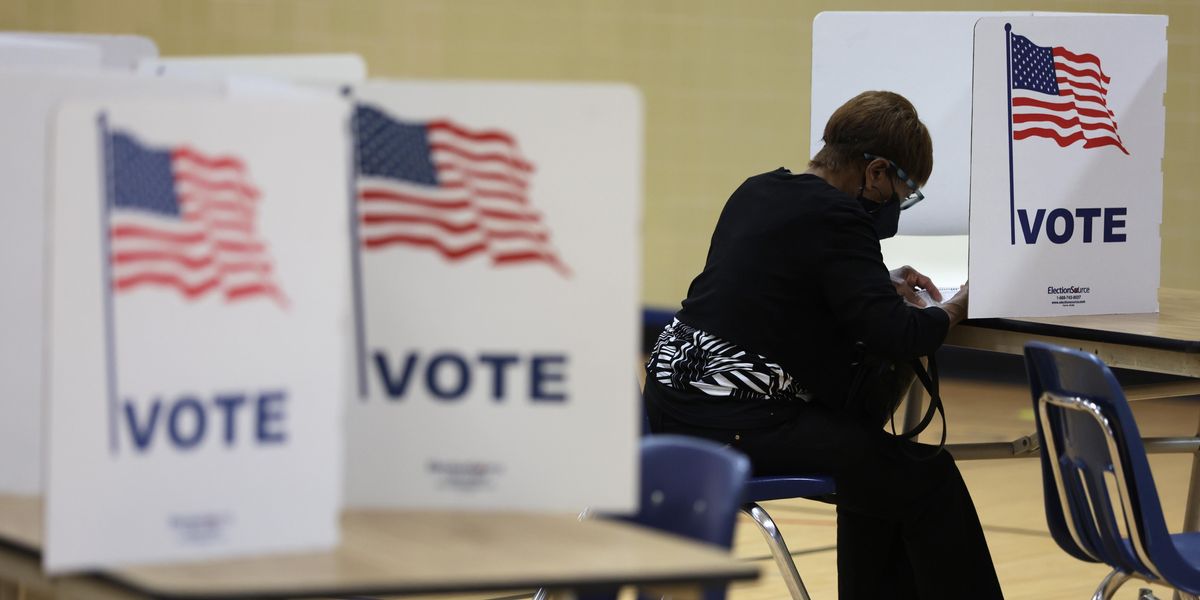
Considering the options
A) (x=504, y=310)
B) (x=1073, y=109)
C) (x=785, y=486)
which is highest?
(x=1073, y=109)

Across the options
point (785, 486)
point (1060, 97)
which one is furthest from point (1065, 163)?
point (785, 486)

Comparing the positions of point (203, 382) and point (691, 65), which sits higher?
point (691, 65)

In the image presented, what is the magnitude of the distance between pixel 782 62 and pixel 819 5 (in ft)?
0.95

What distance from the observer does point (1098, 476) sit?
7.82 ft

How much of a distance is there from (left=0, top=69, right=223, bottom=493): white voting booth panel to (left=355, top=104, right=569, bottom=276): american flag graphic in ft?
0.66

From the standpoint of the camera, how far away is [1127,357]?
2768 millimetres

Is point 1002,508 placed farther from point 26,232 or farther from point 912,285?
point 26,232

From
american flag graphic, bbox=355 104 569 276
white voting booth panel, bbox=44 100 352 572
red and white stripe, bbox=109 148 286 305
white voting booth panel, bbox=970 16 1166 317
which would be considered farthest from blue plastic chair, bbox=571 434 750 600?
white voting booth panel, bbox=970 16 1166 317

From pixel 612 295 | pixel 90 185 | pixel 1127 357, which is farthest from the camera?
pixel 1127 357

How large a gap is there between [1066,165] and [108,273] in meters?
2.01

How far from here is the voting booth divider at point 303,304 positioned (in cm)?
141

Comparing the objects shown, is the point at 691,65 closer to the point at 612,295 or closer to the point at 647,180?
the point at 647,180

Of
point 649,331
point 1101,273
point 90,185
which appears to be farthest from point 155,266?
point 649,331

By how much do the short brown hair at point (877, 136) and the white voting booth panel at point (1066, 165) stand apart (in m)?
0.10
